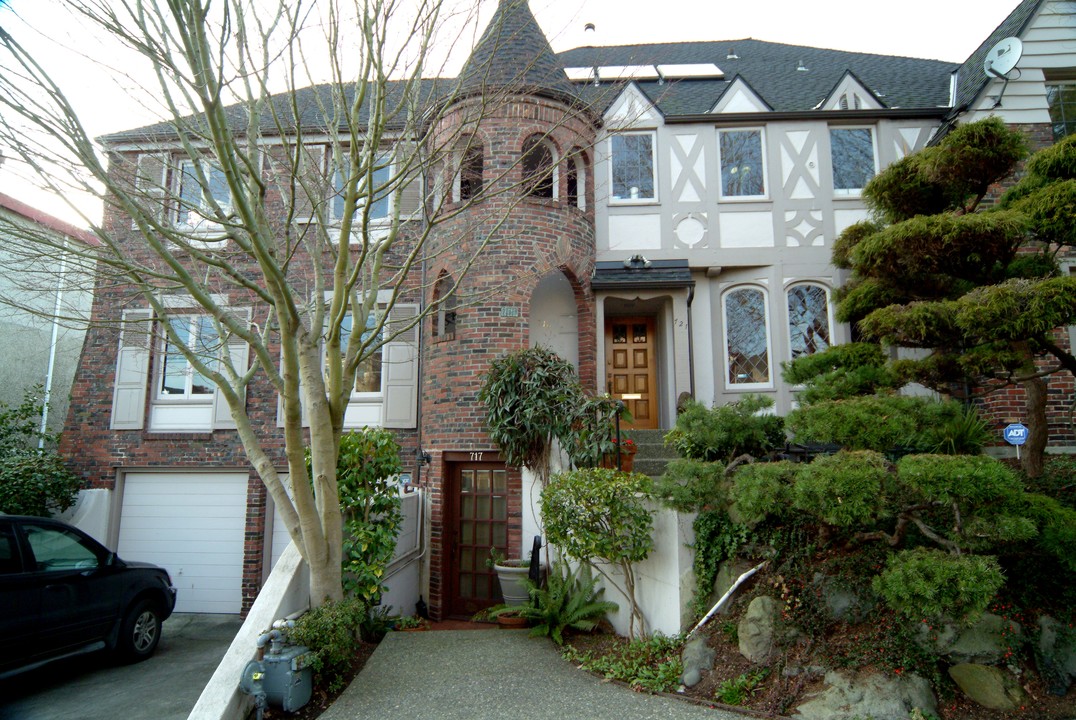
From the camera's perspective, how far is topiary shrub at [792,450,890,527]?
4.23 meters

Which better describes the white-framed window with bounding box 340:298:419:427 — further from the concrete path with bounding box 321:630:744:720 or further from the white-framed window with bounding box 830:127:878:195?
the white-framed window with bounding box 830:127:878:195

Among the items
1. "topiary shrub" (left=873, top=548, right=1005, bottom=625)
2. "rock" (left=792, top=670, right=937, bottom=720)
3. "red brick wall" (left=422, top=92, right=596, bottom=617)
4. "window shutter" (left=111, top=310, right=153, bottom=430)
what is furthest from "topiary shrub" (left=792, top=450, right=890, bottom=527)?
"window shutter" (left=111, top=310, right=153, bottom=430)

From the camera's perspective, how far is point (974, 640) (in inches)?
189

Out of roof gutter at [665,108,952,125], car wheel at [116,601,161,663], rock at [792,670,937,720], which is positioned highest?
roof gutter at [665,108,952,125]

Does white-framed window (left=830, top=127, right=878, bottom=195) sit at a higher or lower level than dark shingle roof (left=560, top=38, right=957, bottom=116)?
lower

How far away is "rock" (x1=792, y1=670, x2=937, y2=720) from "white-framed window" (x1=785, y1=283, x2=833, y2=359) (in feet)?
21.5

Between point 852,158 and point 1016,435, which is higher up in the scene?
point 852,158

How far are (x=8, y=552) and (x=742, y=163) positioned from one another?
421 inches

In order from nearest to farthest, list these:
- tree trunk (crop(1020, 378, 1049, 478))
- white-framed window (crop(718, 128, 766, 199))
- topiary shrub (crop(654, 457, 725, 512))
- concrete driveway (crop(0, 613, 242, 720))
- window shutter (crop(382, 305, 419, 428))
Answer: topiary shrub (crop(654, 457, 725, 512)) < concrete driveway (crop(0, 613, 242, 720)) < tree trunk (crop(1020, 378, 1049, 478)) < window shutter (crop(382, 305, 419, 428)) < white-framed window (crop(718, 128, 766, 199))

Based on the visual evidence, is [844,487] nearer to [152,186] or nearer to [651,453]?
[651,453]

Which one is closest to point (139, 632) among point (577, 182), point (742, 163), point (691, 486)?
point (691, 486)

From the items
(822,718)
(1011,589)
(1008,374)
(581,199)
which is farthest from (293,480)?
(581,199)

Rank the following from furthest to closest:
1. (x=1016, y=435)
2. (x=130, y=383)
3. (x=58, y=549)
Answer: (x=130, y=383) < (x=58, y=549) < (x=1016, y=435)

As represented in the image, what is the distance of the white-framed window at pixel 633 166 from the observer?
36.1ft
